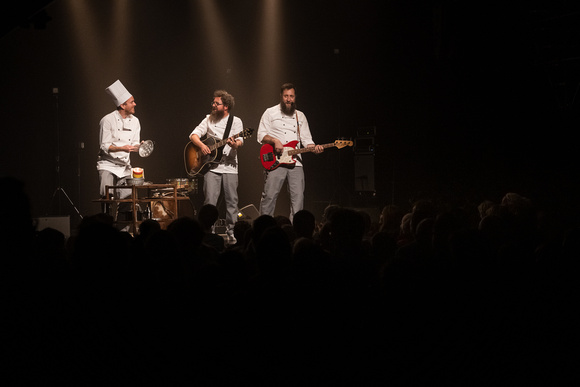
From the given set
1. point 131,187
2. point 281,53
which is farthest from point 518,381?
point 281,53

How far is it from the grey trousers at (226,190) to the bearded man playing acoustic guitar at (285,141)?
0.44 meters

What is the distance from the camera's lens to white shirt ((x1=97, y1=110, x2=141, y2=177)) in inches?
344

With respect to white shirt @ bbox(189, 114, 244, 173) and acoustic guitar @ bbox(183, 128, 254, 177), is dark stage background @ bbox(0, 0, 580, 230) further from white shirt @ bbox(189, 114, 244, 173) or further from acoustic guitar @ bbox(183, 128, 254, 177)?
acoustic guitar @ bbox(183, 128, 254, 177)

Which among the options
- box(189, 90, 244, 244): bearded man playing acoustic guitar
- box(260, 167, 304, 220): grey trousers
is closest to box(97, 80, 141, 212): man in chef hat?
box(189, 90, 244, 244): bearded man playing acoustic guitar

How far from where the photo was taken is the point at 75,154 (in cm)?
1134

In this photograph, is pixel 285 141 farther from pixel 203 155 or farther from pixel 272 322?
pixel 272 322

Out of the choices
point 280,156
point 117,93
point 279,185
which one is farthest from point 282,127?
point 117,93

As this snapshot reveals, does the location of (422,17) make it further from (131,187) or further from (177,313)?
(177,313)

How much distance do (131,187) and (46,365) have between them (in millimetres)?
6532

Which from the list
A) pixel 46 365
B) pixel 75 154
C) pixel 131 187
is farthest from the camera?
pixel 75 154

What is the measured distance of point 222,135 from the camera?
880cm

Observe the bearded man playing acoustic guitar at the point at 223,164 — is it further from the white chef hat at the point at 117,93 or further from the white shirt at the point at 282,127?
the white chef hat at the point at 117,93

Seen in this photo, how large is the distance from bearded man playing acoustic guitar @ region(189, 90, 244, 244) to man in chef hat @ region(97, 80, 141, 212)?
1.05 m

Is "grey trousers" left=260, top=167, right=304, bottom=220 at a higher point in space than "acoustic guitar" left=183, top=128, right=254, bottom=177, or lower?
lower
